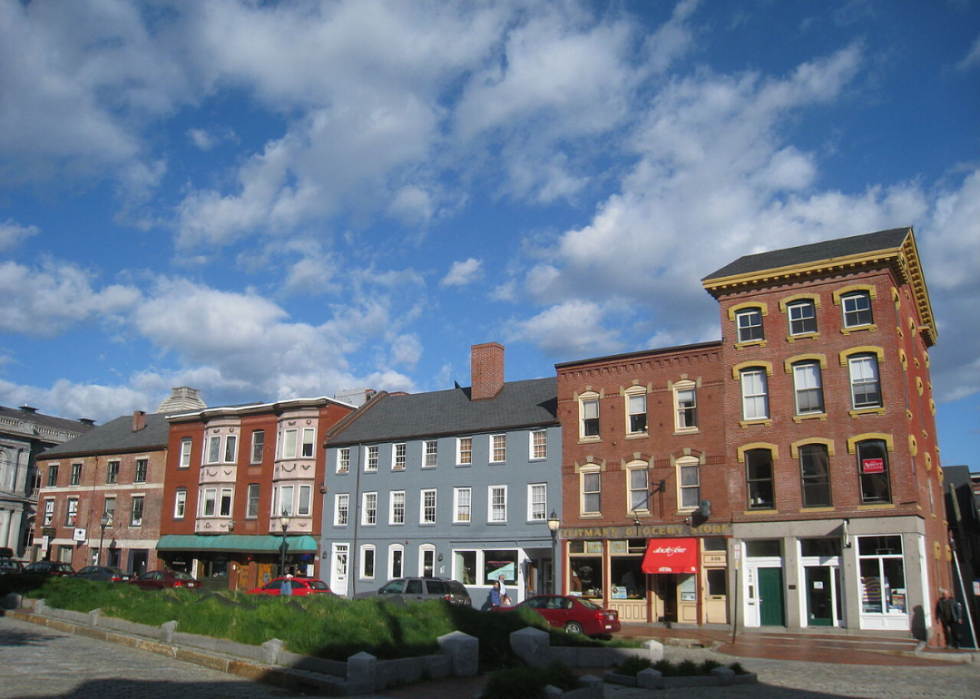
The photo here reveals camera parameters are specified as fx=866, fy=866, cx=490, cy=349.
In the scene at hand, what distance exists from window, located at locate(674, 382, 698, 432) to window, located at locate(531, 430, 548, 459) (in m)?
6.58

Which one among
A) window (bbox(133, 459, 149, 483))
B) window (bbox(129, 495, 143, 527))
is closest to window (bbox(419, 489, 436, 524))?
window (bbox(129, 495, 143, 527))

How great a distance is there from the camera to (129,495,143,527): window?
177ft

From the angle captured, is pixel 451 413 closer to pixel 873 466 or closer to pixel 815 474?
pixel 815 474

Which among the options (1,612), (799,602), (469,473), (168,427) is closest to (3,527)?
(168,427)

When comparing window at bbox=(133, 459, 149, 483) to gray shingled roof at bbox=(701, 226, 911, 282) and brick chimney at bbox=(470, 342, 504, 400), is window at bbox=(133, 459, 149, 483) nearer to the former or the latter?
brick chimney at bbox=(470, 342, 504, 400)

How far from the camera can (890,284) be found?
32.6 meters

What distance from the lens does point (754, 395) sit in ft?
113

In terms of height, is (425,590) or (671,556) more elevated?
(671,556)

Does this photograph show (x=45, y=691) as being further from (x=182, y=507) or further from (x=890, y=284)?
(x=182, y=507)

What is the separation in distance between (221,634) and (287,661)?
2815 mm

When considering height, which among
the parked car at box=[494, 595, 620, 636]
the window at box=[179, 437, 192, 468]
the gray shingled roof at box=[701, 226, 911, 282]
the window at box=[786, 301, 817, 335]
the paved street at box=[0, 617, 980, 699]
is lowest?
the paved street at box=[0, 617, 980, 699]

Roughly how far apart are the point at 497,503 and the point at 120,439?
30580 millimetres

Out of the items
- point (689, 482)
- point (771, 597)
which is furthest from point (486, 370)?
point (771, 597)

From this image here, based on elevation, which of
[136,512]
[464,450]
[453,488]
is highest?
[464,450]
